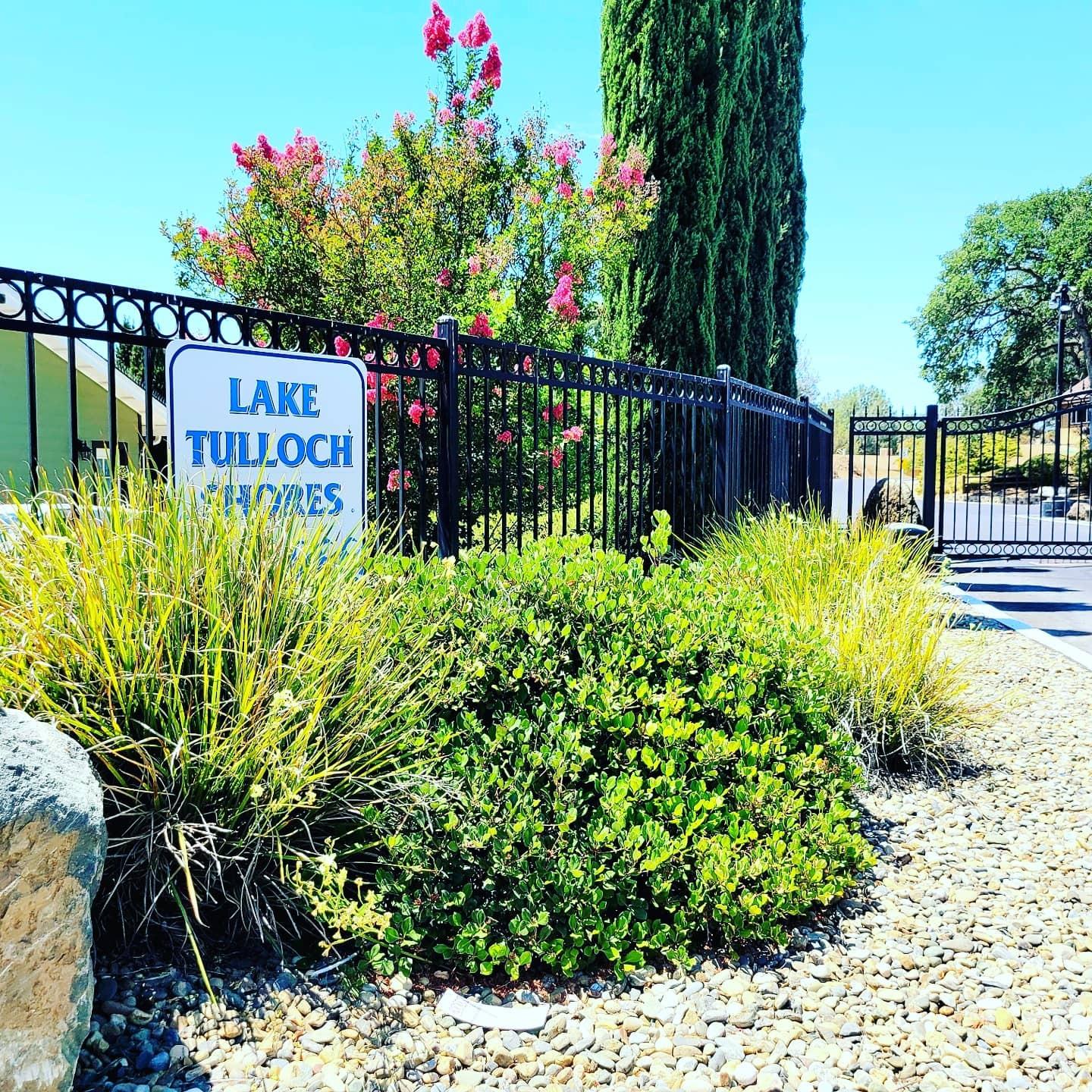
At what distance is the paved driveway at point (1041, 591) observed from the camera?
31.4 feet

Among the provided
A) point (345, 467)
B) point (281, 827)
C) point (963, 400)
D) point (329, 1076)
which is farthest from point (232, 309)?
point (963, 400)

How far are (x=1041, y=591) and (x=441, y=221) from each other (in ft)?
32.2

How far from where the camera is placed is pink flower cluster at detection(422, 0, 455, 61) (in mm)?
9094

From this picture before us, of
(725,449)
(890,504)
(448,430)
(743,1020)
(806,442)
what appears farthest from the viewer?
(890,504)

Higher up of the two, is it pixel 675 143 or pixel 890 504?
pixel 675 143

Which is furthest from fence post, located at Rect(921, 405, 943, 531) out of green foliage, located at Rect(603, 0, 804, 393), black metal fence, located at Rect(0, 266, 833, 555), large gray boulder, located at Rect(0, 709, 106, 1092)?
large gray boulder, located at Rect(0, 709, 106, 1092)

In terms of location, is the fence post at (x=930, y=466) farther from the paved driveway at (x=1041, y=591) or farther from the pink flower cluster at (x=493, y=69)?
the pink flower cluster at (x=493, y=69)

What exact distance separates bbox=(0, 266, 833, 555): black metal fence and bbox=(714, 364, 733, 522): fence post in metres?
0.02

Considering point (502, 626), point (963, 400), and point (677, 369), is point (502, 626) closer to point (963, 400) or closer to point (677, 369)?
point (677, 369)

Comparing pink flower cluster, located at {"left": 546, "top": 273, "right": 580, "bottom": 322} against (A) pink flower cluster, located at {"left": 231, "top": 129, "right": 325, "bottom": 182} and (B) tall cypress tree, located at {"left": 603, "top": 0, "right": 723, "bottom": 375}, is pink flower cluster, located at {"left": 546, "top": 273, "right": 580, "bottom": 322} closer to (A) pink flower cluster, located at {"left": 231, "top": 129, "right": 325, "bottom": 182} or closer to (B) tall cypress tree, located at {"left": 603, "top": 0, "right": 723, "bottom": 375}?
(B) tall cypress tree, located at {"left": 603, "top": 0, "right": 723, "bottom": 375}

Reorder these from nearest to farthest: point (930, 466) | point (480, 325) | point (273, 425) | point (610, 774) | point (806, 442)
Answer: point (610, 774) → point (273, 425) → point (480, 325) → point (806, 442) → point (930, 466)

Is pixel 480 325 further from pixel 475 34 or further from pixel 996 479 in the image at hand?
pixel 996 479

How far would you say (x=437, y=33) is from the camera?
29.9 feet

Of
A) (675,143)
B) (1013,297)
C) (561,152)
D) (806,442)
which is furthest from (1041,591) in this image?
(1013,297)
